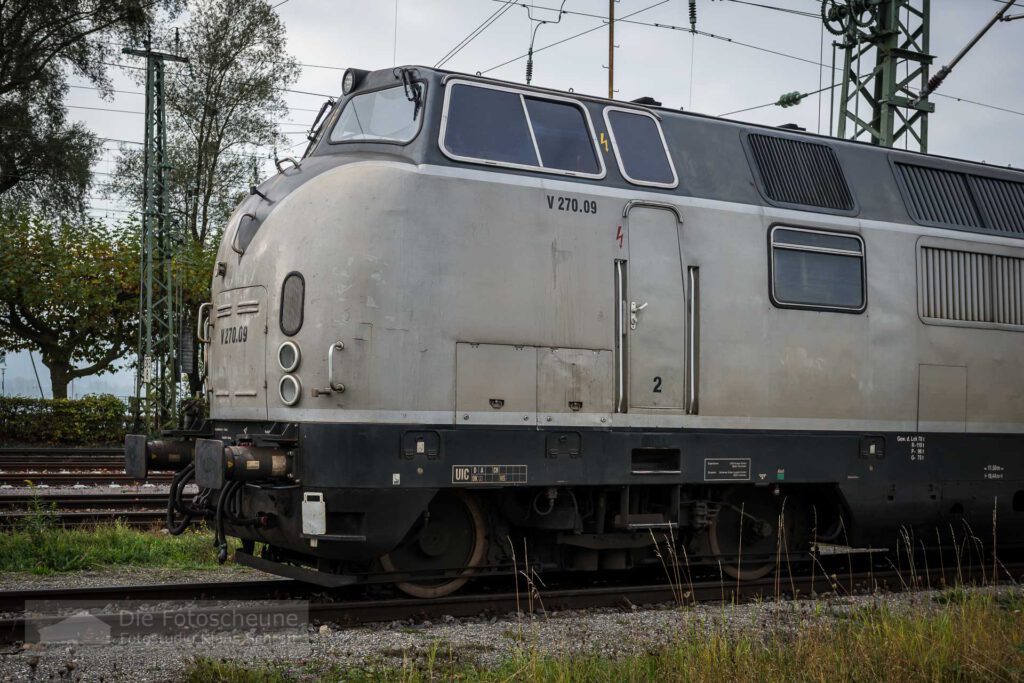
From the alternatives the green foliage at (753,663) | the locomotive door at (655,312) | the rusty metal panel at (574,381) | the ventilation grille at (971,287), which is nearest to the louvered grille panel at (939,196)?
the ventilation grille at (971,287)

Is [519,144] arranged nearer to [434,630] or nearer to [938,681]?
[434,630]

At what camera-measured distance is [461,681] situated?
583cm

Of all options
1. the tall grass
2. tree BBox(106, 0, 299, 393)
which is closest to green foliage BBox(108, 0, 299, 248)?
tree BBox(106, 0, 299, 393)

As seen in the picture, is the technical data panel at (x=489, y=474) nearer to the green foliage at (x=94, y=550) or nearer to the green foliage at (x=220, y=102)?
the green foliage at (x=94, y=550)

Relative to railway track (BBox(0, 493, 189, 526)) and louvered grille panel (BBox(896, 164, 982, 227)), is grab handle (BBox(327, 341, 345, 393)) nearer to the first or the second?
railway track (BBox(0, 493, 189, 526))

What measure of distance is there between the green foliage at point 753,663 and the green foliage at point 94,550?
4228 millimetres

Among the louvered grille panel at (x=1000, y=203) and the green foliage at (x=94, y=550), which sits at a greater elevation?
the louvered grille panel at (x=1000, y=203)

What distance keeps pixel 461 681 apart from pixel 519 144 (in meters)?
4.26

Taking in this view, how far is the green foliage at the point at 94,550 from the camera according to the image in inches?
384

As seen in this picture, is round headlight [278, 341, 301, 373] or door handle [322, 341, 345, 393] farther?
round headlight [278, 341, 301, 373]

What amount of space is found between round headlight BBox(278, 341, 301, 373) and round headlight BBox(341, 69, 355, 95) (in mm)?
2515

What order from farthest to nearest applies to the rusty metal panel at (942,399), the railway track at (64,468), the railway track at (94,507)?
the railway track at (64,468), the railway track at (94,507), the rusty metal panel at (942,399)

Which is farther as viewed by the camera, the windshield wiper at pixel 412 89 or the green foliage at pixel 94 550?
the green foliage at pixel 94 550

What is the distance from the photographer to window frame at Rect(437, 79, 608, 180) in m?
8.06
